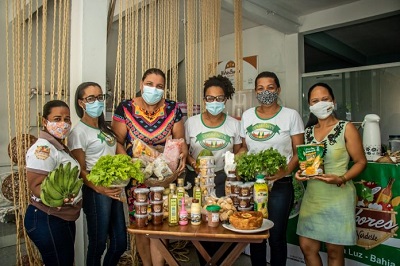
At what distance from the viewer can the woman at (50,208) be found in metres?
1.89

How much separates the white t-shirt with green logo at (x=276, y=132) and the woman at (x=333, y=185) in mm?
152

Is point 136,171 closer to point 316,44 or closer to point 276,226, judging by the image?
point 276,226

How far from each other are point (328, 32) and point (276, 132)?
4059 mm

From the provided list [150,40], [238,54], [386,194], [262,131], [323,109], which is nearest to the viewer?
[323,109]

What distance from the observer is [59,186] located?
185 cm

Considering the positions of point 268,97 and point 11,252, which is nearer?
point 268,97

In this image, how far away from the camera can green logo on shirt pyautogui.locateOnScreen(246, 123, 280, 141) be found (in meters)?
2.44

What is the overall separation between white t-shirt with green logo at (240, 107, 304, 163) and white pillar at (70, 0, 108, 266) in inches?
55.1

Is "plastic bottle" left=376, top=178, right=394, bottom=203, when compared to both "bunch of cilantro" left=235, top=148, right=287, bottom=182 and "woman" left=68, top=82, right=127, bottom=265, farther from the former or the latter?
"woman" left=68, top=82, right=127, bottom=265

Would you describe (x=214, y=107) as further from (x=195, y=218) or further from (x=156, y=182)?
(x=195, y=218)

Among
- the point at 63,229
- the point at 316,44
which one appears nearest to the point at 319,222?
the point at 63,229

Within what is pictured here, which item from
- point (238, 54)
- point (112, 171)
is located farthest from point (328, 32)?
point (112, 171)

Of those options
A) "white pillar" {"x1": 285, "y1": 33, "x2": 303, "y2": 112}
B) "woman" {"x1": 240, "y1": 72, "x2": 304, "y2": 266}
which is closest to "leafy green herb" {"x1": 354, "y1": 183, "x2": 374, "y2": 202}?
"woman" {"x1": 240, "y1": 72, "x2": 304, "y2": 266}

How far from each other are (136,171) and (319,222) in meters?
1.37
